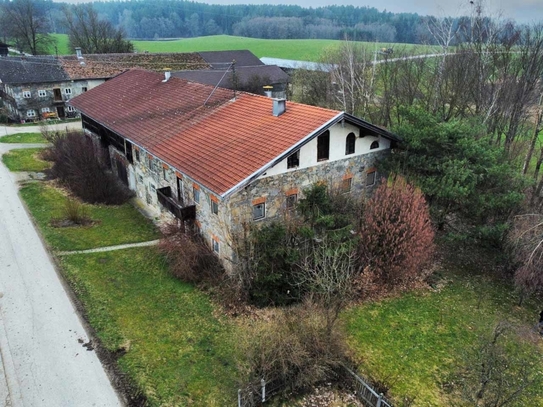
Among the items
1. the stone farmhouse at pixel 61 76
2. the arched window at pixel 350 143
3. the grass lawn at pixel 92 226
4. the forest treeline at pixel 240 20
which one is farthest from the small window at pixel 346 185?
the forest treeline at pixel 240 20

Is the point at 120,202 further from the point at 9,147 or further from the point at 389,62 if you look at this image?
the point at 389,62

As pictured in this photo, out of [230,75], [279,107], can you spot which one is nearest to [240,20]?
[230,75]

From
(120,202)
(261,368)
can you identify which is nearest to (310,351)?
(261,368)

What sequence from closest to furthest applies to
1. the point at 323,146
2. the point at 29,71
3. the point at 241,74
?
1. the point at 323,146
2. the point at 29,71
3. the point at 241,74

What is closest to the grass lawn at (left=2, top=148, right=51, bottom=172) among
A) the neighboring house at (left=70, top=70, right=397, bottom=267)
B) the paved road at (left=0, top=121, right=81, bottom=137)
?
the paved road at (left=0, top=121, right=81, bottom=137)

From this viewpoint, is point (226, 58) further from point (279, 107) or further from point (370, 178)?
point (370, 178)

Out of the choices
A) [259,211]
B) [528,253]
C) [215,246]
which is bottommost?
[215,246]
